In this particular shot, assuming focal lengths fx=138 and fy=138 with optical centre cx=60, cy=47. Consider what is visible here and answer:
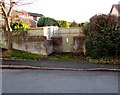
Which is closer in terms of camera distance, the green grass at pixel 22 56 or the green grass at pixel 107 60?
the green grass at pixel 107 60

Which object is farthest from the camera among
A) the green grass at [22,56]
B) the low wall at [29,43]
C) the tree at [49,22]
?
the tree at [49,22]

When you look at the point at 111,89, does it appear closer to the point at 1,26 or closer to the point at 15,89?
the point at 15,89

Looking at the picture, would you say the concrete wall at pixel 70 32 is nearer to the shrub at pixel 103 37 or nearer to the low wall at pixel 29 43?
the shrub at pixel 103 37

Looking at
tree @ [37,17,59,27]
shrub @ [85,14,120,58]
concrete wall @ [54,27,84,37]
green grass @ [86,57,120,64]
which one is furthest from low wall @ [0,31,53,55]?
tree @ [37,17,59,27]

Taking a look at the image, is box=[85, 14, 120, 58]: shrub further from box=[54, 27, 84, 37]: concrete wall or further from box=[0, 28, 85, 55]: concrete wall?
box=[54, 27, 84, 37]: concrete wall

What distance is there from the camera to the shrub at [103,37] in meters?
8.85

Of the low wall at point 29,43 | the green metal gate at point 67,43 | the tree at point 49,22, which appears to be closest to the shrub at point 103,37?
the green metal gate at point 67,43

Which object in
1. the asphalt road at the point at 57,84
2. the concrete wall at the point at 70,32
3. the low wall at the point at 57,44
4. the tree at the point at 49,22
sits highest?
the tree at the point at 49,22

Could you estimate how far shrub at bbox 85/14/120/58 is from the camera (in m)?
8.85

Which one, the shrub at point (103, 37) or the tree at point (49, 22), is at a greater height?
the tree at point (49, 22)

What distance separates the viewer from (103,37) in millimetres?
8836

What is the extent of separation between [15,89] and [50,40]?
6.22 m

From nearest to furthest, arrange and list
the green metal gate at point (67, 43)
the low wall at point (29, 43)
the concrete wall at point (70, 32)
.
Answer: the low wall at point (29, 43) → the green metal gate at point (67, 43) → the concrete wall at point (70, 32)

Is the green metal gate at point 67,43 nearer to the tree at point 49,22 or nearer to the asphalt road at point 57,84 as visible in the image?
the asphalt road at point 57,84
